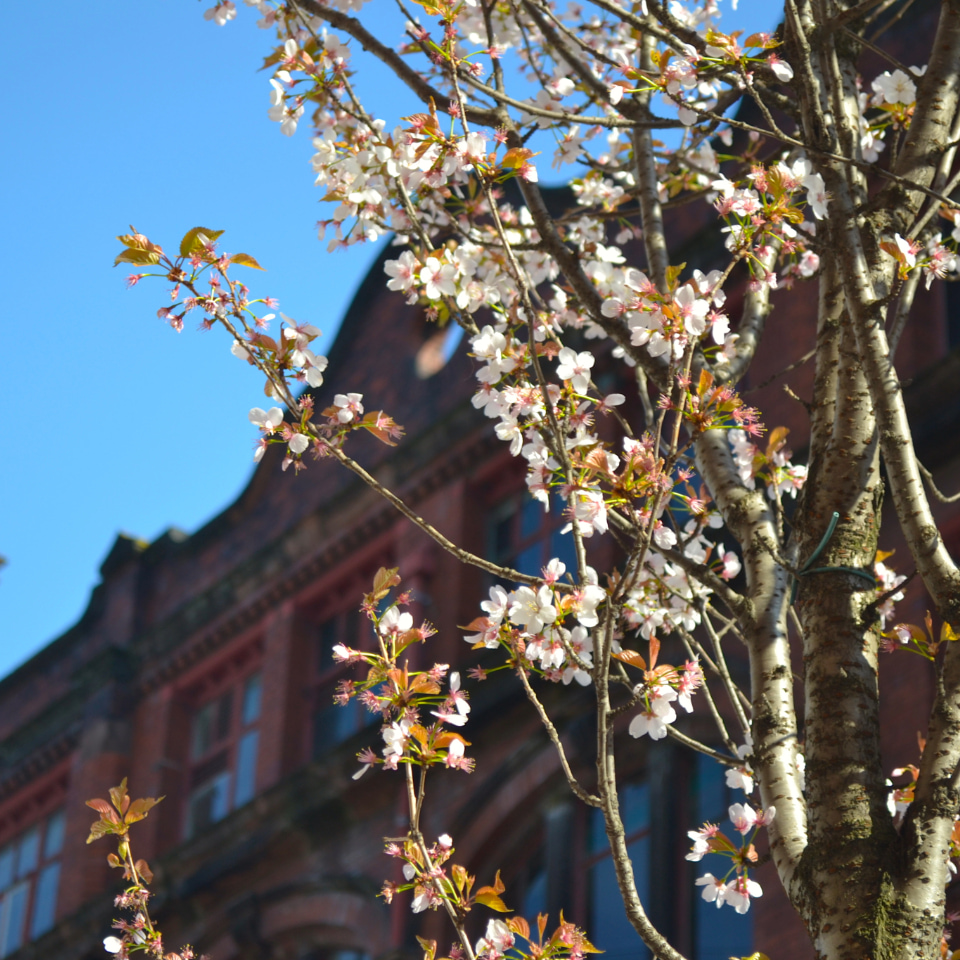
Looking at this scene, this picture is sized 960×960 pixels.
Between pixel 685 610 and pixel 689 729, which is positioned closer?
pixel 685 610

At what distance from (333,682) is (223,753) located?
2091 mm

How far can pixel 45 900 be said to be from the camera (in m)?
19.2

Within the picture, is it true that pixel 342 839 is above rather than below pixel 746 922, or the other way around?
above

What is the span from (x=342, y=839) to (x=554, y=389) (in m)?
10.8

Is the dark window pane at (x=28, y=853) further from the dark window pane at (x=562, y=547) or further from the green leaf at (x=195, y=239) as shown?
the green leaf at (x=195, y=239)

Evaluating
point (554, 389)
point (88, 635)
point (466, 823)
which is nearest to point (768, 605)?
point (554, 389)

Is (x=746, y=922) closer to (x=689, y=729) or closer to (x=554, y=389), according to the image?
(x=689, y=729)

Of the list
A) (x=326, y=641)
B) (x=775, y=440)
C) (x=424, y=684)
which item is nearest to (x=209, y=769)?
(x=326, y=641)

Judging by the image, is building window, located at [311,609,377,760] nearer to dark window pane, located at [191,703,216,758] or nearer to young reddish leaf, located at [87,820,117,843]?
dark window pane, located at [191,703,216,758]

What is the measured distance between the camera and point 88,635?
70.8ft

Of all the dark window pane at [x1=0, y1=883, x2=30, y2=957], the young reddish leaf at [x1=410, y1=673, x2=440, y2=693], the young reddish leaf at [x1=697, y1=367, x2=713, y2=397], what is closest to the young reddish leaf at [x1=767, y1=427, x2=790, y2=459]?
the young reddish leaf at [x1=697, y1=367, x2=713, y2=397]

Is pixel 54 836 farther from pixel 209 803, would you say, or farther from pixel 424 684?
pixel 424 684

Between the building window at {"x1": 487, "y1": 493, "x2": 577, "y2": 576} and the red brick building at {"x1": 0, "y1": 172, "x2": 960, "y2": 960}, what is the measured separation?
0.11 ft

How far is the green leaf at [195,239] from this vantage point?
503 centimetres
